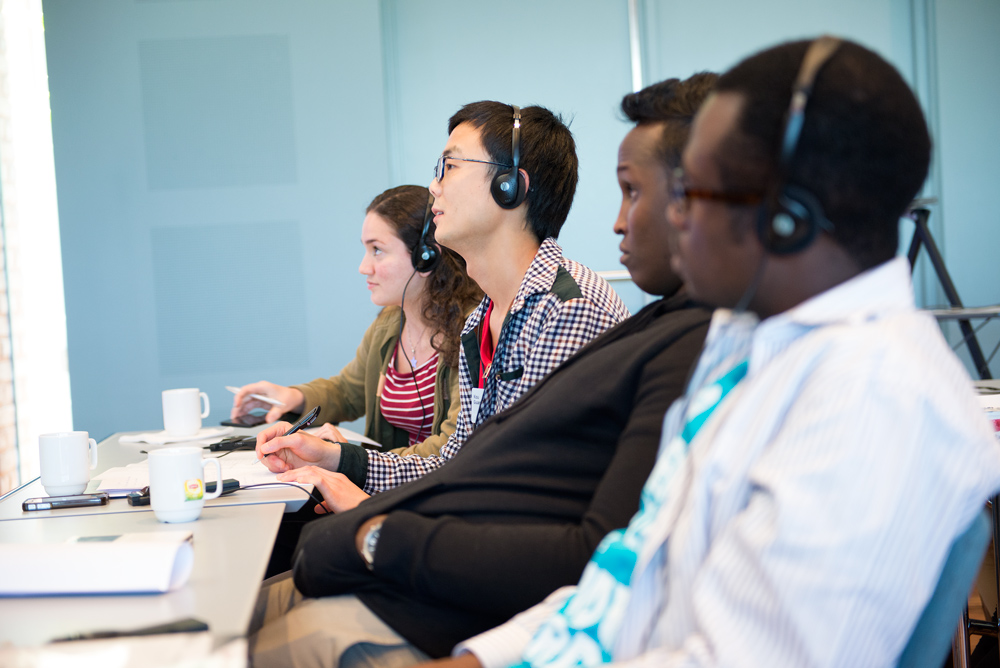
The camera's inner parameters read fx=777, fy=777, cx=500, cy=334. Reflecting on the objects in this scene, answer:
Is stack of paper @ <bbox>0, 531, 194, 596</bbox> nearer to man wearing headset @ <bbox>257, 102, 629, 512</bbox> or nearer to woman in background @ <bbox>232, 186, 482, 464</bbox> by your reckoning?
man wearing headset @ <bbox>257, 102, 629, 512</bbox>

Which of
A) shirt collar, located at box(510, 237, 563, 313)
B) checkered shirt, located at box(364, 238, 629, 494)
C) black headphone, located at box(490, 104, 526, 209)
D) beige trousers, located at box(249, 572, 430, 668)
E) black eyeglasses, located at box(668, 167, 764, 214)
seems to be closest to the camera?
black eyeglasses, located at box(668, 167, 764, 214)

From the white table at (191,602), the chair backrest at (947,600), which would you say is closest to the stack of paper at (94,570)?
the white table at (191,602)

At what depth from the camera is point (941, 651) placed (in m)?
0.67

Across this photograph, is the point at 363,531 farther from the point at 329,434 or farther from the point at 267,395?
the point at 267,395

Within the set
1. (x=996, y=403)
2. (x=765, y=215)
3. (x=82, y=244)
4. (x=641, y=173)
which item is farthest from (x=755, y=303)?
(x=82, y=244)

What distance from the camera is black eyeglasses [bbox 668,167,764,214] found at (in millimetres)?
654

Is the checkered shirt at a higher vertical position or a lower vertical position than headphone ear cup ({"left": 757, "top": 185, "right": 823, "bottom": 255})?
lower

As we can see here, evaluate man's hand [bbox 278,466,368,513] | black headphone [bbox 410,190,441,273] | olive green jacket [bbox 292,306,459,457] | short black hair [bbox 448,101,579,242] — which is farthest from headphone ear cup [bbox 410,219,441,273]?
man's hand [bbox 278,466,368,513]

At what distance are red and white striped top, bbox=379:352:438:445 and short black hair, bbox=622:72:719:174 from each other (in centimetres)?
112

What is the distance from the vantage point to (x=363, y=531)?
1040 millimetres

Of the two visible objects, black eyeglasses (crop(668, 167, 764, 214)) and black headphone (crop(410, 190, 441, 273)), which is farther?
black headphone (crop(410, 190, 441, 273))

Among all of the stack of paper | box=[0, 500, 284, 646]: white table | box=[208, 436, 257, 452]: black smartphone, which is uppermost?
the stack of paper

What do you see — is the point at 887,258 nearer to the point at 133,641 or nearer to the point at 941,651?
the point at 941,651

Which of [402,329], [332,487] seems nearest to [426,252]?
[402,329]
